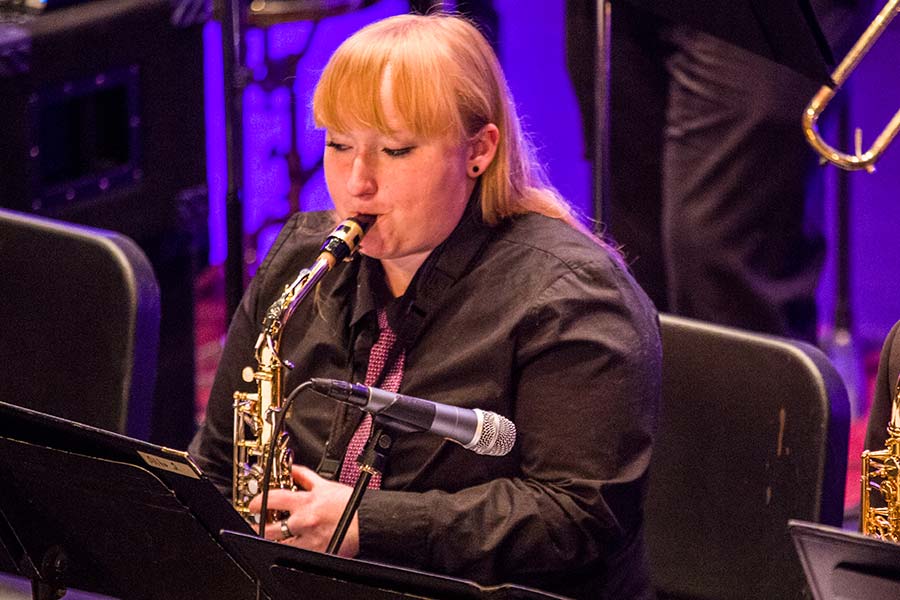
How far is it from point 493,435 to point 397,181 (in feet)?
1.75

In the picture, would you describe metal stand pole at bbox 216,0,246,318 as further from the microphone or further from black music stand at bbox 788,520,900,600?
black music stand at bbox 788,520,900,600

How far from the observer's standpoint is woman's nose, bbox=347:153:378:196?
233 cm

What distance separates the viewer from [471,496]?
7.38 ft

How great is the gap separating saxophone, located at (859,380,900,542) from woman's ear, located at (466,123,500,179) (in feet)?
2.36

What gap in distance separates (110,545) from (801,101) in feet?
7.65

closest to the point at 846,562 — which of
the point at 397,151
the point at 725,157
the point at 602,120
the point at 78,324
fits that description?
the point at 397,151

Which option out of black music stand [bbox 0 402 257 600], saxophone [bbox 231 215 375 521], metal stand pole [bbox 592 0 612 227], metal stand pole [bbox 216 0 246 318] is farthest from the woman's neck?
metal stand pole [bbox 216 0 246 318]

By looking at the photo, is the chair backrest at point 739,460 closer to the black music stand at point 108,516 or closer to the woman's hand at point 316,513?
the woman's hand at point 316,513

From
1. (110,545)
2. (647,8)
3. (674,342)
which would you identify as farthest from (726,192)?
(110,545)

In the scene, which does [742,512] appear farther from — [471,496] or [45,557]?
[45,557]

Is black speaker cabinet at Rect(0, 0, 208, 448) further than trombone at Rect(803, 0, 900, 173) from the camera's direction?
Yes

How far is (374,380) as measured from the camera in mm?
2395

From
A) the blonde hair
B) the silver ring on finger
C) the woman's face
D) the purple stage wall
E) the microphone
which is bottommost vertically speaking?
the purple stage wall

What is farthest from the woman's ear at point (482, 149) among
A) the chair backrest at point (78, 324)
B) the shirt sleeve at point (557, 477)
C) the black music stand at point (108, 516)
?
the black music stand at point (108, 516)
